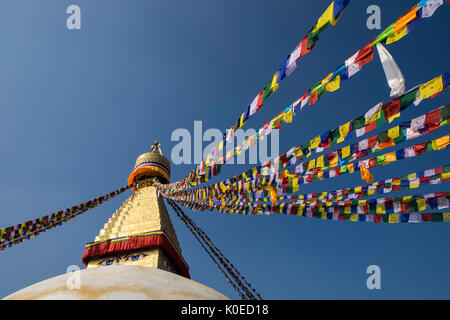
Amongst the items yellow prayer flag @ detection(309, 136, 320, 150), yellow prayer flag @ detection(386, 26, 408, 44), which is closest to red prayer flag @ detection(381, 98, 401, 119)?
yellow prayer flag @ detection(386, 26, 408, 44)

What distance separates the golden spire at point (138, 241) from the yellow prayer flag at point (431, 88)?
7.16 m

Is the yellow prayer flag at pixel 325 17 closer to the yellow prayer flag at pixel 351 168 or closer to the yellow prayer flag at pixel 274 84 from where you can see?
the yellow prayer flag at pixel 274 84

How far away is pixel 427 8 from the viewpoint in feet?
7.68

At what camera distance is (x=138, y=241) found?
8492 millimetres

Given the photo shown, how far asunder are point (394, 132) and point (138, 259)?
7.14 metres

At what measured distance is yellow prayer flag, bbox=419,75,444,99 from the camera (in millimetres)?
2666

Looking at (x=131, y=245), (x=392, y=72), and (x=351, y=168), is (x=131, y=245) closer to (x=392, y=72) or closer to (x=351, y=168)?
(x=351, y=168)

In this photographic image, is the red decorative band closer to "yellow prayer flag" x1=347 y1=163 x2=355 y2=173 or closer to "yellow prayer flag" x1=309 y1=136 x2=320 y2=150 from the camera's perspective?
"yellow prayer flag" x1=347 y1=163 x2=355 y2=173

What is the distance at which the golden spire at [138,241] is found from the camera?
838 centimetres

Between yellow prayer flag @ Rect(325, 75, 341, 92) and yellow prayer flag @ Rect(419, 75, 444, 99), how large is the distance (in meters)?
0.69

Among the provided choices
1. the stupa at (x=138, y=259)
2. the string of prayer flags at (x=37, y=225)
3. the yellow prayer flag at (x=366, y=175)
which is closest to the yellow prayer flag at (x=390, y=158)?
the yellow prayer flag at (x=366, y=175)

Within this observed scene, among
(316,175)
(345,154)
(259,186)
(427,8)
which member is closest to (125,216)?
(259,186)

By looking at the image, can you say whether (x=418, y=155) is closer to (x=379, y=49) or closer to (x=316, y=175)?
(x=316, y=175)

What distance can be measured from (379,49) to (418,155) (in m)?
1.82
